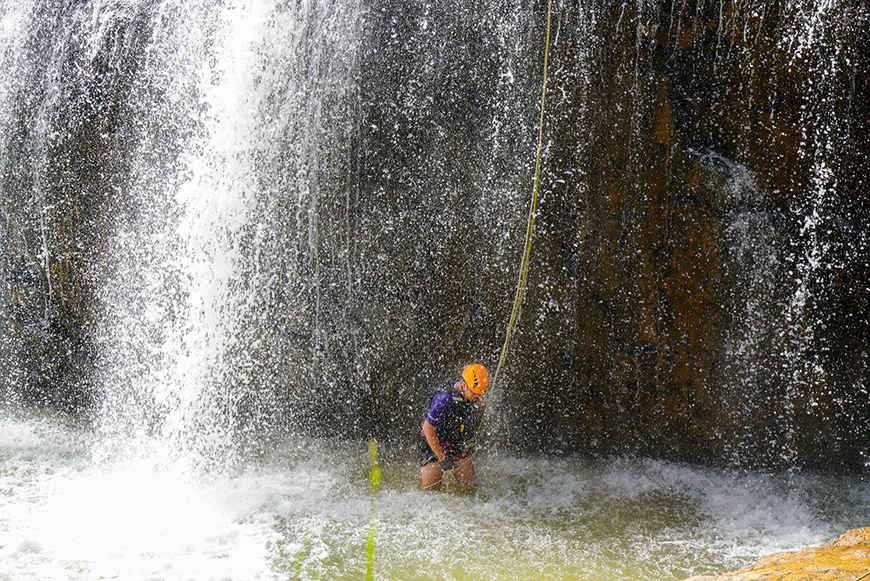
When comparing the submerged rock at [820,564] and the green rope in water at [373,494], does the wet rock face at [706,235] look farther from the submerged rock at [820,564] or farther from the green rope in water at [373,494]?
the submerged rock at [820,564]

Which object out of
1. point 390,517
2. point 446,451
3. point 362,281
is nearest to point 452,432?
point 446,451

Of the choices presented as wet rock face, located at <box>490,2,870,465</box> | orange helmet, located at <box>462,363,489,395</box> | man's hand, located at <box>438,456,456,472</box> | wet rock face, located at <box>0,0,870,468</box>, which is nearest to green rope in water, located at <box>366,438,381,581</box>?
wet rock face, located at <box>0,0,870,468</box>

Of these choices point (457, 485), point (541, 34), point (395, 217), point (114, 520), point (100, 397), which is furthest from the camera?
point (100, 397)

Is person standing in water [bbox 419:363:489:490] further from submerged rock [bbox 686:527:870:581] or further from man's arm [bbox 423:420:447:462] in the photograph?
submerged rock [bbox 686:527:870:581]

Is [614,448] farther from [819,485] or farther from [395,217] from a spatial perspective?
[395,217]

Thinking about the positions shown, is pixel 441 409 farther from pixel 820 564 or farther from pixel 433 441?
pixel 820 564

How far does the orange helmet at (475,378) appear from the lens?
4.29 m

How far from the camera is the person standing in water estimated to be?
14.1 ft

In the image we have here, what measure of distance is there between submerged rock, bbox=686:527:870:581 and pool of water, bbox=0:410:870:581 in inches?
28.7

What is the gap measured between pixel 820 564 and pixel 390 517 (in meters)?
2.43

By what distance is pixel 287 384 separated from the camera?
5.64 metres

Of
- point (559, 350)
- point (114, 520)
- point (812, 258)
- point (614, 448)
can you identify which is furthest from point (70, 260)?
point (812, 258)

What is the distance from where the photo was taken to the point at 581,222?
499 centimetres

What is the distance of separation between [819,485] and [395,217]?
379cm
